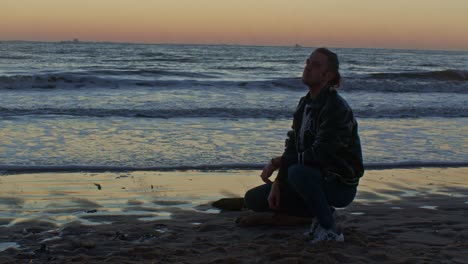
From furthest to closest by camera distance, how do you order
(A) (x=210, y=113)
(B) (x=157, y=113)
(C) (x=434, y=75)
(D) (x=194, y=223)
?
(C) (x=434, y=75), (A) (x=210, y=113), (B) (x=157, y=113), (D) (x=194, y=223)

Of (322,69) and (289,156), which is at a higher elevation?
(322,69)

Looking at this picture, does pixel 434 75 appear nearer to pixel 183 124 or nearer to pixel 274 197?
pixel 183 124

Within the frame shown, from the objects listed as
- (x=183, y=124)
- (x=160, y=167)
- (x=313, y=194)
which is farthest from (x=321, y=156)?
(x=183, y=124)

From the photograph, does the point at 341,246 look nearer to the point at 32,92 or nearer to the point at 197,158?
the point at 197,158

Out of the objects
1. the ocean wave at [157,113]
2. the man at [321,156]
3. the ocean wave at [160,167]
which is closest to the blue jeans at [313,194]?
the man at [321,156]

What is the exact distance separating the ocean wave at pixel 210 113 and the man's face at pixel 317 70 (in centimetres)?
954

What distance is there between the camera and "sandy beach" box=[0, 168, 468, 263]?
4121 mm

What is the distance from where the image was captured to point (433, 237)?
15.4 feet

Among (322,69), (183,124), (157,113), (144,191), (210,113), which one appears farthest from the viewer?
(210,113)

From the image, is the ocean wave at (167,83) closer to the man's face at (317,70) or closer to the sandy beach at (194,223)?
the sandy beach at (194,223)

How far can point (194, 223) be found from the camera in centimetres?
513

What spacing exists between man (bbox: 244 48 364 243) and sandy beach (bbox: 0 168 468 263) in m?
0.28

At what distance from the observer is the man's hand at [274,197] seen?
4320mm

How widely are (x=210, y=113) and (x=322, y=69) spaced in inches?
397
